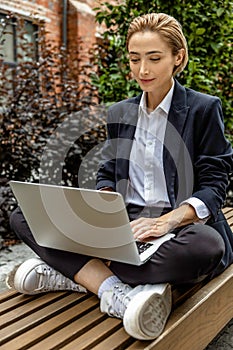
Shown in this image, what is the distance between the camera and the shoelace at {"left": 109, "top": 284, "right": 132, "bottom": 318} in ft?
4.91

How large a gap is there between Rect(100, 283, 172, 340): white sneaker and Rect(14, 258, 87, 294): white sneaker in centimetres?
21

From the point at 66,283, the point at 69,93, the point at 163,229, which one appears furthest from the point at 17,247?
the point at 163,229

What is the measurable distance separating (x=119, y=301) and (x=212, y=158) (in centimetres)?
67

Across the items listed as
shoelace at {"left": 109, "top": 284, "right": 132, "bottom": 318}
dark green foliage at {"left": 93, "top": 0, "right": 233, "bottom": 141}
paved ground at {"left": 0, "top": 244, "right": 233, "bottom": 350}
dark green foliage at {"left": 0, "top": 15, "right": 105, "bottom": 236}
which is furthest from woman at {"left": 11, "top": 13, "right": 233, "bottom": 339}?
dark green foliage at {"left": 0, "top": 15, "right": 105, "bottom": 236}

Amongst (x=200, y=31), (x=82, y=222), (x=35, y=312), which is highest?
(x=200, y=31)

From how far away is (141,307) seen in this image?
4.55 ft

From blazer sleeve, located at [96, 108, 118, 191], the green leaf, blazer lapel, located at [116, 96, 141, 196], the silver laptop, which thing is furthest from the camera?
the green leaf

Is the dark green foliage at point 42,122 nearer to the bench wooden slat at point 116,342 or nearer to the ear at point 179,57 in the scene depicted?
the ear at point 179,57

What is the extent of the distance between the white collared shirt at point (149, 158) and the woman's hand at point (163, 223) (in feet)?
0.51

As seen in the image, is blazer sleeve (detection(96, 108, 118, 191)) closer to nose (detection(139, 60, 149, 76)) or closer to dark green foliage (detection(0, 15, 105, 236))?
nose (detection(139, 60, 149, 76))

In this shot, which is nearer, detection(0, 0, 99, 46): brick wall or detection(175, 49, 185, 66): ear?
detection(175, 49, 185, 66): ear

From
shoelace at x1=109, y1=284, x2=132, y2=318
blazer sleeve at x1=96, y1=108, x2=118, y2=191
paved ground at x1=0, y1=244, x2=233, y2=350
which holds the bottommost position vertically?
paved ground at x1=0, y1=244, x2=233, y2=350

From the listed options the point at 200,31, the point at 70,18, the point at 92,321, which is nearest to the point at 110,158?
the point at 92,321

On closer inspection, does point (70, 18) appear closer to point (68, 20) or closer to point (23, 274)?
point (68, 20)
